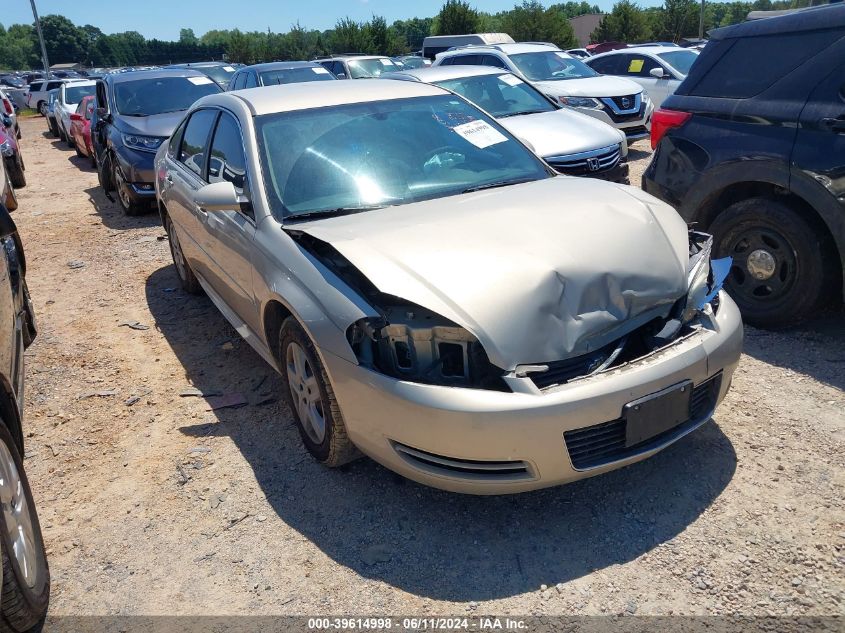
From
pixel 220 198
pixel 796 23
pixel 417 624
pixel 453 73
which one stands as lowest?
pixel 417 624

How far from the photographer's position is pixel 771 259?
14.6 ft

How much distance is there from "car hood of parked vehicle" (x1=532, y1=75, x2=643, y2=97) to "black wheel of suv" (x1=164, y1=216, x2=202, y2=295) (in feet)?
21.9

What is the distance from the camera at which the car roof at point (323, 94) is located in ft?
13.7

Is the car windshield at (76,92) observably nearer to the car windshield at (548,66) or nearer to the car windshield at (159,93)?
the car windshield at (159,93)

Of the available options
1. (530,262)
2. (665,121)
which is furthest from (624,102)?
(530,262)

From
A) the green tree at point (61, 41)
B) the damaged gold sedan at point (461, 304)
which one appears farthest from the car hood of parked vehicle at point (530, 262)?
the green tree at point (61, 41)

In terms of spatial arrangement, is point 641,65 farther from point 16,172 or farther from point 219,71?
point 16,172

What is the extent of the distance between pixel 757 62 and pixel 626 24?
42.7 m

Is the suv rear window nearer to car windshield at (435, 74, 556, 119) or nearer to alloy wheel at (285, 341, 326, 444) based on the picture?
alloy wheel at (285, 341, 326, 444)

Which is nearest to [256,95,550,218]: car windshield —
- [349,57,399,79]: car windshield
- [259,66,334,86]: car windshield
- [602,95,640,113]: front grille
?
[602,95,640,113]: front grille

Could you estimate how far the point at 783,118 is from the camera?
424 cm

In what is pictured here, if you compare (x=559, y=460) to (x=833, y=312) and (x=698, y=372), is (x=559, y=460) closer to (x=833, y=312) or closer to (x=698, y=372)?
(x=698, y=372)

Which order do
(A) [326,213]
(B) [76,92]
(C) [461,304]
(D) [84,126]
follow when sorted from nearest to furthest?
(C) [461,304], (A) [326,213], (D) [84,126], (B) [76,92]

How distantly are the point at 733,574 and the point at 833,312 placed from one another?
283 cm
